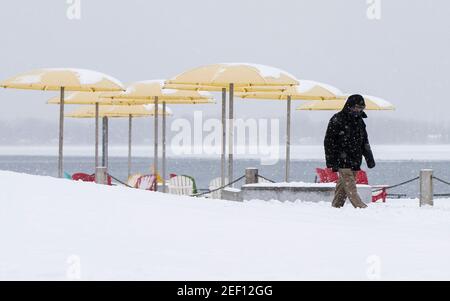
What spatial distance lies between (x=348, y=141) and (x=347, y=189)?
79 cm

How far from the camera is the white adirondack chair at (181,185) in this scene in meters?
18.9

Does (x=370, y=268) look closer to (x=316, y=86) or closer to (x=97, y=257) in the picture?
(x=97, y=257)

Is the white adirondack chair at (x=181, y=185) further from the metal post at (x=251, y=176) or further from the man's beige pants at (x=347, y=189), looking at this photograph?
the man's beige pants at (x=347, y=189)

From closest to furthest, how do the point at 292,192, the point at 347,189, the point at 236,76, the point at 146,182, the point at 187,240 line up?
1. the point at 187,240
2. the point at 347,189
3. the point at 292,192
4. the point at 236,76
5. the point at 146,182

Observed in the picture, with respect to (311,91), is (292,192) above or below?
below

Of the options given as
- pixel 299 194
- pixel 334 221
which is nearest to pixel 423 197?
pixel 299 194

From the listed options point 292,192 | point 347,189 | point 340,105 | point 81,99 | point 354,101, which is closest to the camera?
point 354,101

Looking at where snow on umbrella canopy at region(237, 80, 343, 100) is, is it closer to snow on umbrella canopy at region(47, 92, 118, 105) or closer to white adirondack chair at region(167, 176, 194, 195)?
white adirondack chair at region(167, 176, 194, 195)

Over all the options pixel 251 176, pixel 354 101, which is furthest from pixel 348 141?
pixel 251 176

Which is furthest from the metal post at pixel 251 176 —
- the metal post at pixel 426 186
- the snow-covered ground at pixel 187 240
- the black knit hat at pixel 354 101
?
the snow-covered ground at pixel 187 240

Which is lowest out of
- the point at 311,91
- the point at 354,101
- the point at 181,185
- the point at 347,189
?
the point at 181,185

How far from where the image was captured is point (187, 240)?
802cm

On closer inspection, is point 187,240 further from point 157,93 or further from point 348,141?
point 157,93

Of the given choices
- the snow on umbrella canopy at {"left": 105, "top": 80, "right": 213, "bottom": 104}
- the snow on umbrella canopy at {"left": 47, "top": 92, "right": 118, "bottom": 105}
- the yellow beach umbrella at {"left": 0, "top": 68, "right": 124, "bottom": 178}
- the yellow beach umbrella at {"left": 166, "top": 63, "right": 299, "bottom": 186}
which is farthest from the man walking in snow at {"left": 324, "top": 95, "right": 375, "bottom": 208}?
the snow on umbrella canopy at {"left": 47, "top": 92, "right": 118, "bottom": 105}
